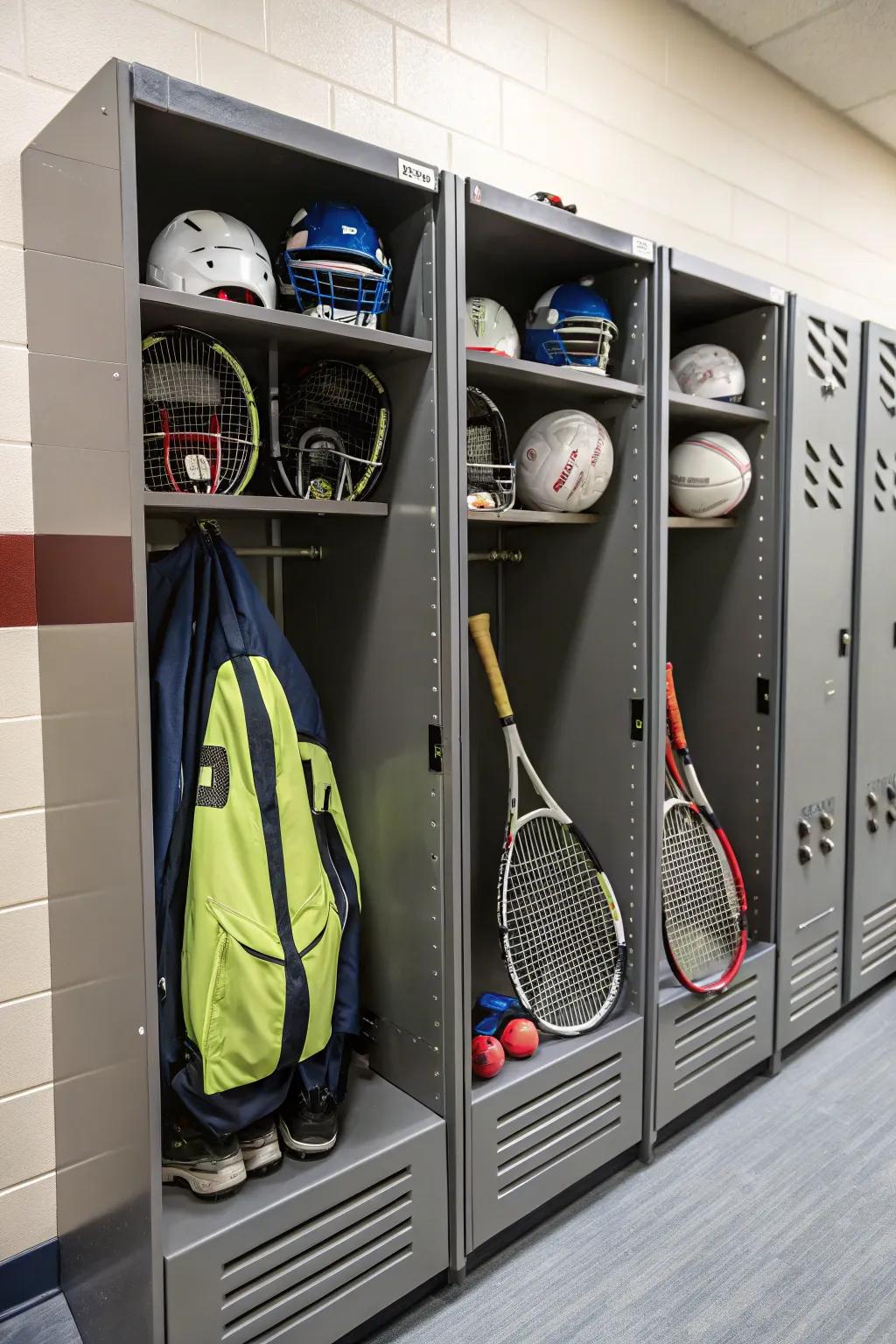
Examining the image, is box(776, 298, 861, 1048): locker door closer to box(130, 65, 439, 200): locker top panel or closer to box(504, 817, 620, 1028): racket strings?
box(504, 817, 620, 1028): racket strings

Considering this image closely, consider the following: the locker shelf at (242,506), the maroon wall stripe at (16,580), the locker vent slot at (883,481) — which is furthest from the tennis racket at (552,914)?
the locker vent slot at (883,481)

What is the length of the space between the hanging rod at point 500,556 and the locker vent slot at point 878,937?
1.67 meters

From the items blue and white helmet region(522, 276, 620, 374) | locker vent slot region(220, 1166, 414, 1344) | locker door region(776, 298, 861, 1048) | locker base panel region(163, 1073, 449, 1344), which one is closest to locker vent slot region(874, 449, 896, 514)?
locker door region(776, 298, 861, 1048)

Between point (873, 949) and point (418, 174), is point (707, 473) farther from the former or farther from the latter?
point (873, 949)

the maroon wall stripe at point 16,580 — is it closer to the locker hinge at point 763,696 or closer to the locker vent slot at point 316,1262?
the locker vent slot at point 316,1262

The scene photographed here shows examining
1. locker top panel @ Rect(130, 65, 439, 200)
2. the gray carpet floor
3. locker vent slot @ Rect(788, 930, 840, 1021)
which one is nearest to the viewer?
locker top panel @ Rect(130, 65, 439, 200)

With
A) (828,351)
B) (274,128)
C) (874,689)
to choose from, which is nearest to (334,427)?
(274,128)

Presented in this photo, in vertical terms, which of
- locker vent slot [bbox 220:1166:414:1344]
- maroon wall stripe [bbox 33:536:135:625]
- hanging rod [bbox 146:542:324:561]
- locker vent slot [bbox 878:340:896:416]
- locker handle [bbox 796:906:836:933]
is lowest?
locker vent slot [bbox 220:1166:414:1344]

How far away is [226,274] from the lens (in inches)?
58.1

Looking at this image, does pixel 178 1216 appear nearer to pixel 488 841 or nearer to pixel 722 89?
pixel 488 841

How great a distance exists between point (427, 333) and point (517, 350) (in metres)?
0.35

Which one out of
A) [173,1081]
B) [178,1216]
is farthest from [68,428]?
[178,1216]

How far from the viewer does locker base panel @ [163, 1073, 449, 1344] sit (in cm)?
145

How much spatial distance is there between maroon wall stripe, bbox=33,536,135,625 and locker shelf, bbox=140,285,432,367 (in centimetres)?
36
